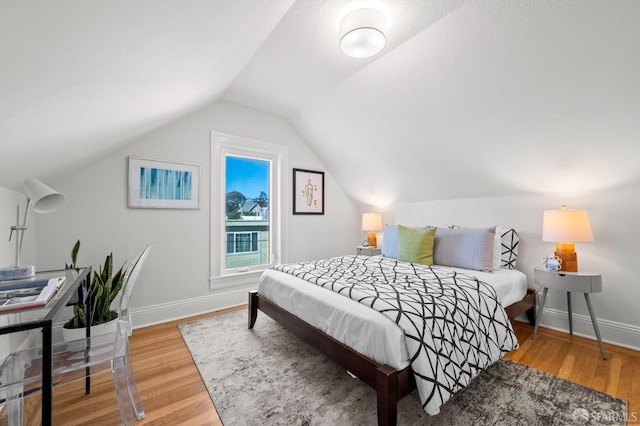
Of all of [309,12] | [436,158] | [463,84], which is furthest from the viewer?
[436,158]

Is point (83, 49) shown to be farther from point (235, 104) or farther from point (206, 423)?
point (235, 104)

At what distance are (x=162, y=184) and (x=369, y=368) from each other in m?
2.72

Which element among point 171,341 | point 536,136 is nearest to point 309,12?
point 536,136

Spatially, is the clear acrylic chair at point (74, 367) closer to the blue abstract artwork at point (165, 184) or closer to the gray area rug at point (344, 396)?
the gray area rug at point (344, 396)

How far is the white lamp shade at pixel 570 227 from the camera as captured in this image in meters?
2.22

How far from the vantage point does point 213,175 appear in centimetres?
328

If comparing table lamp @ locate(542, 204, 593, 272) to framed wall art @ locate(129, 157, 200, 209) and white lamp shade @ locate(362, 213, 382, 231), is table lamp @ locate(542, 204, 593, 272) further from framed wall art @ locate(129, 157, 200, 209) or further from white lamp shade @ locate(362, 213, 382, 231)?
framed wall art @ locate(129, 157, 200, 209)

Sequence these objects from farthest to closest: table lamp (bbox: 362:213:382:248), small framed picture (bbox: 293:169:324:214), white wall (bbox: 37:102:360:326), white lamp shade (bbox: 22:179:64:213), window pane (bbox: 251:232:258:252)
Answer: table lamp (bbox: 362:213:382:248)
small framed picture (bbox: 293:169:324:214)
window pane (bbox: 251:232:258:252)
white wall (bbox: 37:102:360:326)
white lamp shade (bbox: 22:179:64:213)

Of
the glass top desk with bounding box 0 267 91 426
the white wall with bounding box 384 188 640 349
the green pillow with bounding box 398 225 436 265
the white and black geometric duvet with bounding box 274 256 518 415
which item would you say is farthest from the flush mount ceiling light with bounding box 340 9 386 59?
the white wall with bounding box 384 188 640 349

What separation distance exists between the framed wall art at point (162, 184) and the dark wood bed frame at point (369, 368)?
1638 millimetres

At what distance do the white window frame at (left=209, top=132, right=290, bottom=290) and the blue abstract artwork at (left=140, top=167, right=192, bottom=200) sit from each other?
299 millimetres

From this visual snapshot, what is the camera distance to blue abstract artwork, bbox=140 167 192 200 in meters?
2.86

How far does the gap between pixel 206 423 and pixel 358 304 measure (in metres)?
1.06

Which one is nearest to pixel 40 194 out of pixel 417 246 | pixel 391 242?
pixel 417 246
